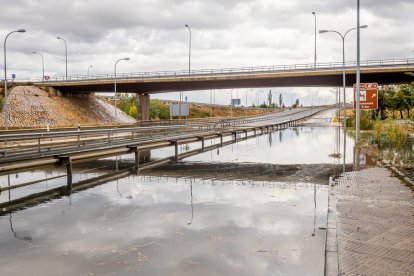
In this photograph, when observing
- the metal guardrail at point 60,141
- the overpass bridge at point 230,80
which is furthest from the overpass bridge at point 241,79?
the metal guardrail at point 60,141

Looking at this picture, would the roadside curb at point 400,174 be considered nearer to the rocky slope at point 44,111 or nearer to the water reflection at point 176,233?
the water reflection at point 176,233

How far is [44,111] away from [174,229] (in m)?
66.7

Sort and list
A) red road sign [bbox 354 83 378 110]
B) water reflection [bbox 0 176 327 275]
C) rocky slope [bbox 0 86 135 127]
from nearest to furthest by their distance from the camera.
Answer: water reflection [bbox 0 176 327 275]
red road sign [bbox 354 83 378 110]
rocky slope [bbox 0 86 135 127]

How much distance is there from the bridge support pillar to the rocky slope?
431 centimetres

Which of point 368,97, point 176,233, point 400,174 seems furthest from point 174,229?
point 368,97

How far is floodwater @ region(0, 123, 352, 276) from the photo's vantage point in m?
6.73

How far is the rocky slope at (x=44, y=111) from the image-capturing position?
67.2 metres

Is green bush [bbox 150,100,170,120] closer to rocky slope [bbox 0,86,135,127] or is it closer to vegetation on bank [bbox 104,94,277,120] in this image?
vegetation on bank [bbox 104,94,277,120]

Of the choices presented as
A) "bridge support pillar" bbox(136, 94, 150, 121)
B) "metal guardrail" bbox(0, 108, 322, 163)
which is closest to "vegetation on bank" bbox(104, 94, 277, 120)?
"bridge support pillar" bbox(136, 94, 150, 121)

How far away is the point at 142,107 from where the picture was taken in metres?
84.0

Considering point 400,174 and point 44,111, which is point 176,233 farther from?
point 44,111

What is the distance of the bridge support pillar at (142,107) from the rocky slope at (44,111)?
14.1 ft

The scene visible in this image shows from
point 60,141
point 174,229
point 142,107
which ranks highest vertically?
point 142,107

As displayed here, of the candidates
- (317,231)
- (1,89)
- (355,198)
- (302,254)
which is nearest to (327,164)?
(355,198)
